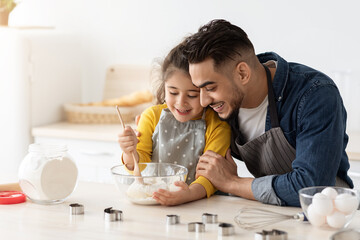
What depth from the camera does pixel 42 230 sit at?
139cm

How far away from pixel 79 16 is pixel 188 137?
1.91 meters

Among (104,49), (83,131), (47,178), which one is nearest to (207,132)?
(47,178)

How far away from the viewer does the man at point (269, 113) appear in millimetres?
1676

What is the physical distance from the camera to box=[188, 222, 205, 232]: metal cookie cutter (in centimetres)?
136

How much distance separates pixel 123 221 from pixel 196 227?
20 cm

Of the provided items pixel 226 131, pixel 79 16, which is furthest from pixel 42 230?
pixel 79 16

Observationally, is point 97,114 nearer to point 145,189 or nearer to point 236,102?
point 236,102

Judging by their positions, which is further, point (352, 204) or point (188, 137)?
point (188, 137)

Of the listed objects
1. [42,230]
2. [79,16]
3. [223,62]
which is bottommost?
[42,230]

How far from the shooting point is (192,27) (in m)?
3.31

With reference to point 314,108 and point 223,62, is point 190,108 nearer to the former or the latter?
Answer: point 223,62

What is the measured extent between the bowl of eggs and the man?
25 centimetres

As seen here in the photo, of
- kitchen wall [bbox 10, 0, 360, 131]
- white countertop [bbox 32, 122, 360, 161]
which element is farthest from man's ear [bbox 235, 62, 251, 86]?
kitchen wall [bbox 10, 0, 360, 131]

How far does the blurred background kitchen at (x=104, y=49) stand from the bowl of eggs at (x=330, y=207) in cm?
130
